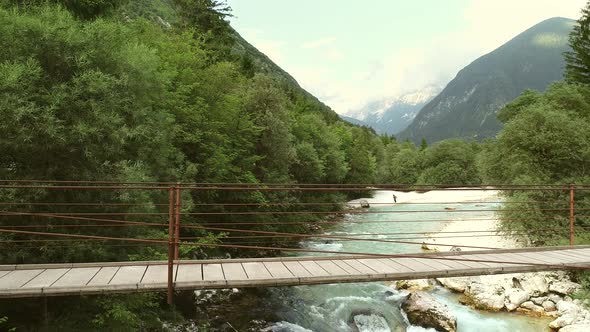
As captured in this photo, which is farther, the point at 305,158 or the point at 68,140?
the point at 305,158

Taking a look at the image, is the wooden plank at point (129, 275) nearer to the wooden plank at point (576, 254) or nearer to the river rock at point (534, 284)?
the wooden plank at point (576, 254)

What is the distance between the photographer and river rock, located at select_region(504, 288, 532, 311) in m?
11.3

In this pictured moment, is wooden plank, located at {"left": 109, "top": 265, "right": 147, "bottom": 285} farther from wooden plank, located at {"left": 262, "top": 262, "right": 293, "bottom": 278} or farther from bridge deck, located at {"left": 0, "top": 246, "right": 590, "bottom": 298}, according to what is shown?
wooden plank, located at {"left": 262, "top": 262, "right": 293, "bottom": 278}

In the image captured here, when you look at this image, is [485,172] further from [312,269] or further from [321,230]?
[312,269]

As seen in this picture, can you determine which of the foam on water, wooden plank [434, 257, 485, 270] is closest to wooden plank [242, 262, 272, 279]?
wooden plank [434, 257, 485, 270]

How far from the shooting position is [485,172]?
2172 cm

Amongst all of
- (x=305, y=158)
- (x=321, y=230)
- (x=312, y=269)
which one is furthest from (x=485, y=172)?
(x=312, y=269)

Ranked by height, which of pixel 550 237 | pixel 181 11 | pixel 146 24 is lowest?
pixel 550 237

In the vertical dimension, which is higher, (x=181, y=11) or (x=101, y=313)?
(x=181, y=11)

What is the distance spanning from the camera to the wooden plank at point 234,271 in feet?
15.9

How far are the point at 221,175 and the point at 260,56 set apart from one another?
96.3m

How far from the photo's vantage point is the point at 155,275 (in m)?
4.96

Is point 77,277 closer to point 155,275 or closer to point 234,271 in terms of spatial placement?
point 155,275

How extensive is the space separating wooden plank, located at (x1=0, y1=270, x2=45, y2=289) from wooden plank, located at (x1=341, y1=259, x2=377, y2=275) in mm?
3843
